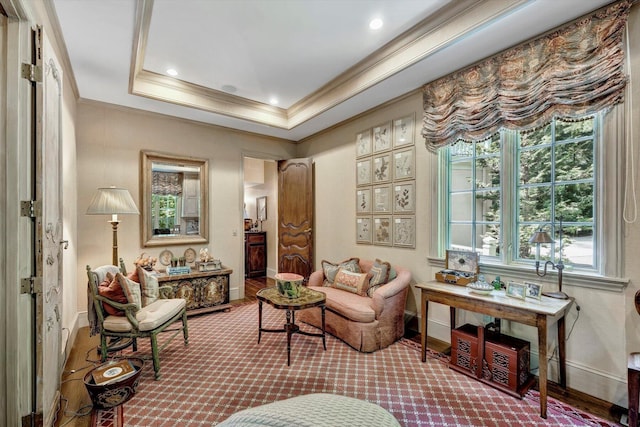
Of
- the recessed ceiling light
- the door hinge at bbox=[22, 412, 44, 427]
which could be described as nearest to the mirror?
the door hinge at bbox=[22, 412, 44, 427]

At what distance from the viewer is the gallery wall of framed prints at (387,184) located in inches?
140

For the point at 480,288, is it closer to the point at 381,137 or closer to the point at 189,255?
the point at 381,137

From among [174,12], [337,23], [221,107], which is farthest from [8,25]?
[221,107]

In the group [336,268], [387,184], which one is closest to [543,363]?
[336,268]

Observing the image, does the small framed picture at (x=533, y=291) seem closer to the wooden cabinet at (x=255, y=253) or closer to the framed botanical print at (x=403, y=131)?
the framed botanical print at (x=403, y=131)

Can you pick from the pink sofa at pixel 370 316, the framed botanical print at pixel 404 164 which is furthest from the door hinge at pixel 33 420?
the framed botanical print at pixel 404 164

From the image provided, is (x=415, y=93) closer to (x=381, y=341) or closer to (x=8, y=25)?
(x=381, y=341)

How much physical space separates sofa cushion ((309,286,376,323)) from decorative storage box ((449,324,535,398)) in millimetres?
796

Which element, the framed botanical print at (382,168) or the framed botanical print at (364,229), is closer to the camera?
the framed botanical print at (382,168)

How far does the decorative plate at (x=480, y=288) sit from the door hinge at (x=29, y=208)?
3.09 meters

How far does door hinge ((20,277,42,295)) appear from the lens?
1.56 m

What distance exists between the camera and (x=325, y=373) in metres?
2.53

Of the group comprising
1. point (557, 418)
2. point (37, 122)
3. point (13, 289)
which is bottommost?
point (557, 418)

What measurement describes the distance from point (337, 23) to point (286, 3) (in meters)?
0.49
